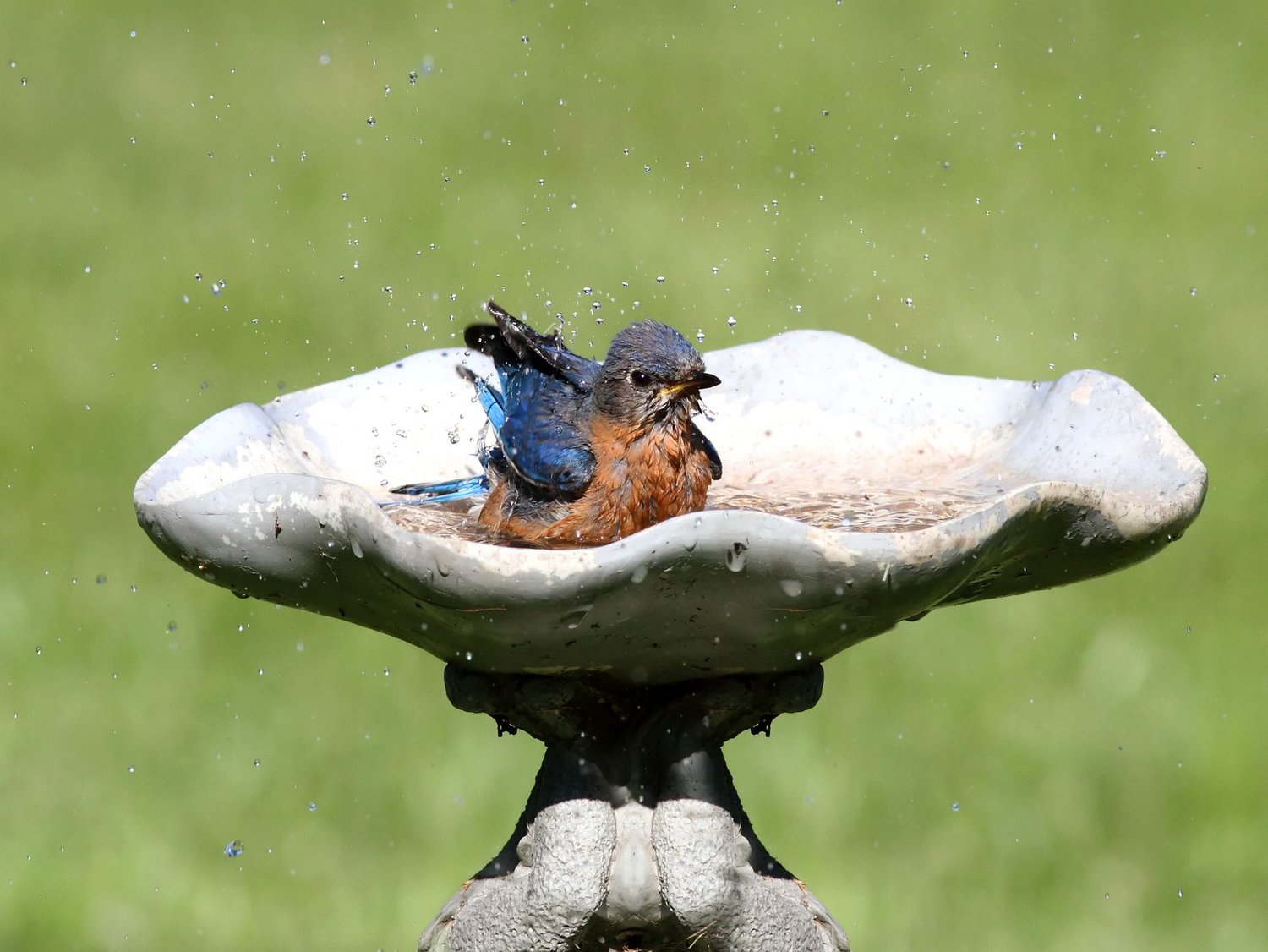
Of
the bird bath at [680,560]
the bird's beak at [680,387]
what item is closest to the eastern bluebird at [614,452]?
the bird's beak at [680,387]

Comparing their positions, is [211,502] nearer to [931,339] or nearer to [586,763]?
[586,763]

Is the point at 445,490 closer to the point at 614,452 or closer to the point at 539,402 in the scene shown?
the point at 539,402

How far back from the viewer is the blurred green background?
736cm

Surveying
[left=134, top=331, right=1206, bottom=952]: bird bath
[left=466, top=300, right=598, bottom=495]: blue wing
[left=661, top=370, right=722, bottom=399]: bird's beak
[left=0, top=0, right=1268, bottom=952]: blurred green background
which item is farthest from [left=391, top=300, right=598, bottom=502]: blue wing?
[left=0, top=0, right=1268, bottom=952]: blurred green background

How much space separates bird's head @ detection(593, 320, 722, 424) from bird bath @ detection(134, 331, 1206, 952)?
390 mm

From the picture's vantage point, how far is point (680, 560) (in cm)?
360

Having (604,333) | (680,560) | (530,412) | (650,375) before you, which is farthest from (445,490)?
(604,333)

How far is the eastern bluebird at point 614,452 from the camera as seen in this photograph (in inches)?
175

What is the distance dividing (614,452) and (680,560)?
35.2 inches

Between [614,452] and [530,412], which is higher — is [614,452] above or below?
below

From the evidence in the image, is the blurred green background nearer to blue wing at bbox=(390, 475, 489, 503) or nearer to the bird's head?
blue wing at bbox=(390, 475, 489, 503)

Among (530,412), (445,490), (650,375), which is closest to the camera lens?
(650,375)

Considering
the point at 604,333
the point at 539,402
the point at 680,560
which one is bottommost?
the point at 680,560

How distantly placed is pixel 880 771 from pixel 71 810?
9.84ft
